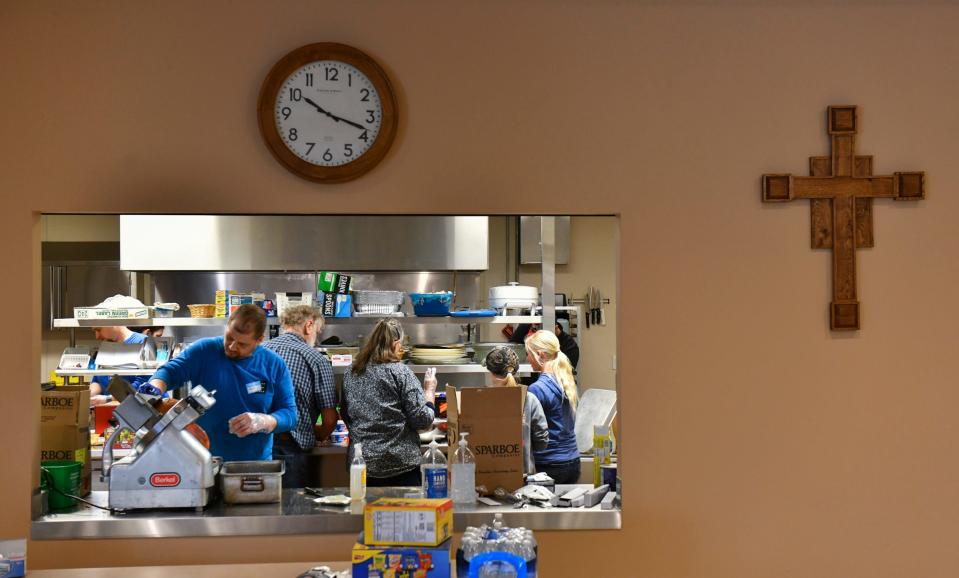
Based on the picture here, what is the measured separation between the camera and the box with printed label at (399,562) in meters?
2.29

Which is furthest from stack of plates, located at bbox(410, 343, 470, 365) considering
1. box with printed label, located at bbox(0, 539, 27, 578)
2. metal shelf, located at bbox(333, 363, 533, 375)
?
box with printed label, located at bbox(0, 539, 27, 578)

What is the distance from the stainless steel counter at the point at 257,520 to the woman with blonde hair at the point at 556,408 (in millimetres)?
1512

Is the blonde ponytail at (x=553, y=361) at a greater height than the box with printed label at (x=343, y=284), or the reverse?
the box with printed label at (x=343, y=284)

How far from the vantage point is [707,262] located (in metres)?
3.34

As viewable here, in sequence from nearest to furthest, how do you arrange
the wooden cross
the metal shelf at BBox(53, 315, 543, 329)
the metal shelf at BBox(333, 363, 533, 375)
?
the wooden cross
the metal shelf at BBox(53, 315, 543, 329)
the metal shelf at BBox(333, 363, 533, 375)

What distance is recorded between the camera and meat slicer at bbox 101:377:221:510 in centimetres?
329

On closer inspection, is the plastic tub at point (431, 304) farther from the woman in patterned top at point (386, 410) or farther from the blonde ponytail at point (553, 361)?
the woman in patterned top at point (386, 410)

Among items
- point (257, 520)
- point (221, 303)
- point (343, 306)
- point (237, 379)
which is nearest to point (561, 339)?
point (343, 306)

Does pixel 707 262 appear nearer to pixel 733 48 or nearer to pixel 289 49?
pixel 733 48

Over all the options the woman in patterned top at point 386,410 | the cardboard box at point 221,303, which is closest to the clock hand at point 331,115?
the woman in patterned top at point 386,410

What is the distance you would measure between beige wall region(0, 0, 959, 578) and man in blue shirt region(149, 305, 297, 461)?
39.9 inches

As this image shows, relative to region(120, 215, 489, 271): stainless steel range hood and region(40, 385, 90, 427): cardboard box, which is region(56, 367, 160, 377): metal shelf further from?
region(40, 385, 90, 427): cardboard box

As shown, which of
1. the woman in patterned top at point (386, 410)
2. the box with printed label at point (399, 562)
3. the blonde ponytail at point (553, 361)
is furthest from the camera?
the blonde ponytail at point (553, 361)

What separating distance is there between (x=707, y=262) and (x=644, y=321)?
32cm
